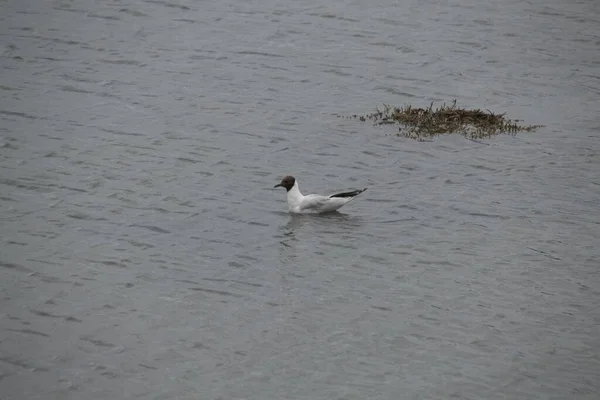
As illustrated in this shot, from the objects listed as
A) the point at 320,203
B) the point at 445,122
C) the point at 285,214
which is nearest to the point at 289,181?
the point at 285,214

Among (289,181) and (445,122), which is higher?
(445,122)

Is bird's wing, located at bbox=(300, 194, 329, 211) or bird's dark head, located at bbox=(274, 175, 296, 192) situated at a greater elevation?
bird's dark head, located at bbox=(274, 175, 296, 192)

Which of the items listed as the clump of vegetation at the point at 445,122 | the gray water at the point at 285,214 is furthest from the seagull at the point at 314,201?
the clump of vegetation at the point at 445,122

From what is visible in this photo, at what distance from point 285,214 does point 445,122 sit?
22.4 feet

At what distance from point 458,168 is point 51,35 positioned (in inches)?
625

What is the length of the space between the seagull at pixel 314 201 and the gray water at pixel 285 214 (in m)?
0.25

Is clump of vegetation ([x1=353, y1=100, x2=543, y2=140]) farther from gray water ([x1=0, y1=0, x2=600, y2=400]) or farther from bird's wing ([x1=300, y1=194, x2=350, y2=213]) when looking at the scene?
bird's wing ([x1=300, y1=194, x2=350, y2=213])

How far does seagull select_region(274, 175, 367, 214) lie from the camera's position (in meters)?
19.8

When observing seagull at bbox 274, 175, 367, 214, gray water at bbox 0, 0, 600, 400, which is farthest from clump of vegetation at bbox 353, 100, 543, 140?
seagull at bbox 274, 175, 367, 214

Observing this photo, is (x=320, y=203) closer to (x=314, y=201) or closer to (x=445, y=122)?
(x=314, y=201)

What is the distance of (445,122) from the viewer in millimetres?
25016

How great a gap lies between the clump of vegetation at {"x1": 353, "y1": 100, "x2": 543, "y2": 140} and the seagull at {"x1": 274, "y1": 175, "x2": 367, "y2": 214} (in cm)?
511

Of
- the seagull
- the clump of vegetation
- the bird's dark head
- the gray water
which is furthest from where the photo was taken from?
the clump of vegetation

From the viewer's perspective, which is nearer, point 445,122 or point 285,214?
point 285,214
